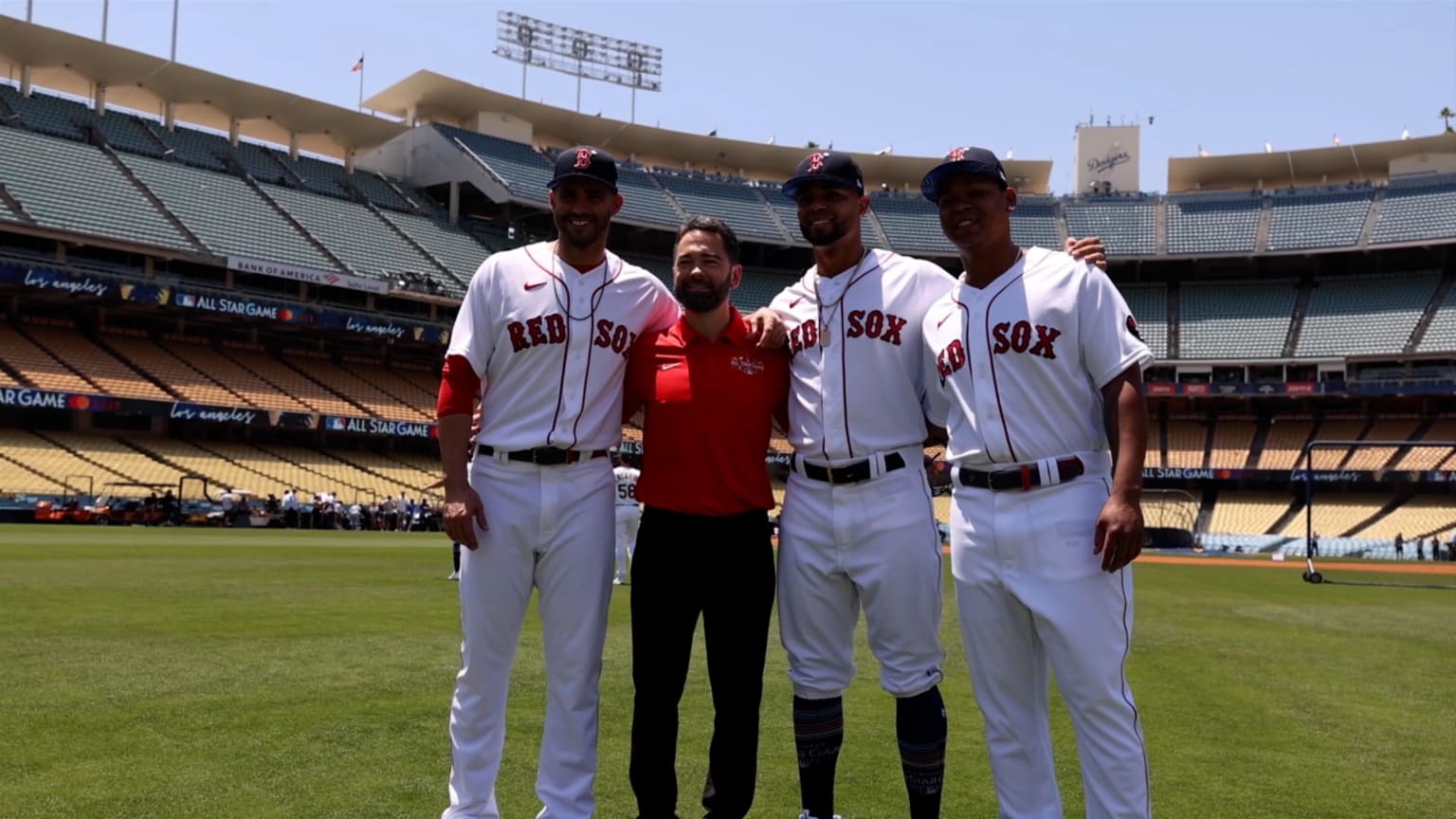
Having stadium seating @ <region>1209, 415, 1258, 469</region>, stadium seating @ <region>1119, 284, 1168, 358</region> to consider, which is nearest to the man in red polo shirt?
stadium seating @ <region>1209, 415, 1258, 469</region>

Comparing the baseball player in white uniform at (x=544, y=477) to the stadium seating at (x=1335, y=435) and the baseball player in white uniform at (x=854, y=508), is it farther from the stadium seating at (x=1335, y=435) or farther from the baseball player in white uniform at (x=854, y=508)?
the stadium seating at (x=1335, y=435)

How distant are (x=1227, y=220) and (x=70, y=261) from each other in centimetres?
4765

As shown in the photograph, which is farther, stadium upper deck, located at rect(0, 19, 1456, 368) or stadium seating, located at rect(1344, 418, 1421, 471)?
stadium seating, located at rect(1344, 418, 1421, 471)

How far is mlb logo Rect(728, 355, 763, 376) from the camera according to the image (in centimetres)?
423

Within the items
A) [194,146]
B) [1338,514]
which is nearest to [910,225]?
[1338,514]

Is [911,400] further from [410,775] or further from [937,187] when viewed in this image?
[410,775]

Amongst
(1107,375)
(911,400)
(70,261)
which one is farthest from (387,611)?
(70,261)

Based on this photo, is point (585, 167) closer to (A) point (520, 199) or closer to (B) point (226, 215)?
(B) point (226, 215)

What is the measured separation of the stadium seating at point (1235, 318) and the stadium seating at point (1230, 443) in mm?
2947

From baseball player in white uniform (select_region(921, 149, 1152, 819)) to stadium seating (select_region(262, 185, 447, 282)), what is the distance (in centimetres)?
→ 3881

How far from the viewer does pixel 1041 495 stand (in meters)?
3.63

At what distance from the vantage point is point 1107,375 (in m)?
3.66

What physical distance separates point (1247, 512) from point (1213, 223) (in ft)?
54.6

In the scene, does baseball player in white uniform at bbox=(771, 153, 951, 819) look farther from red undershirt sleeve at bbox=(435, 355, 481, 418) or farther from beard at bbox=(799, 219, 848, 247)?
red undershirt sleeve at bbox=(435, 355, 481, 418)
